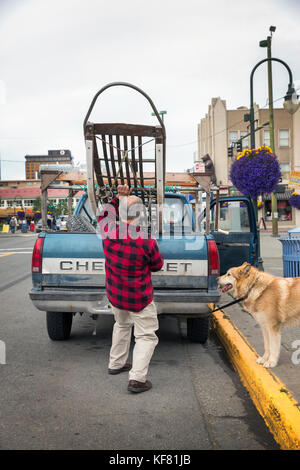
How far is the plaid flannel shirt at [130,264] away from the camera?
13.1ft

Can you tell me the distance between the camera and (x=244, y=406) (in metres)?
3.73

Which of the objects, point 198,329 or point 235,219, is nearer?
point 198,329

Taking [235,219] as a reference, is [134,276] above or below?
below

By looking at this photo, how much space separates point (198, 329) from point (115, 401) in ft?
6.36

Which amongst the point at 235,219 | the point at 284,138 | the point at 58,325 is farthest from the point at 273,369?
the point at 284,138

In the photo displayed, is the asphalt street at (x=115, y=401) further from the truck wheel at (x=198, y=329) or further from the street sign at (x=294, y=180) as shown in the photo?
the street sign at (x=294, y=180)

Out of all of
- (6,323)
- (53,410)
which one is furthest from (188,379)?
(6,323)

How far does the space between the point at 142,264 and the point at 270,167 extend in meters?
6.93

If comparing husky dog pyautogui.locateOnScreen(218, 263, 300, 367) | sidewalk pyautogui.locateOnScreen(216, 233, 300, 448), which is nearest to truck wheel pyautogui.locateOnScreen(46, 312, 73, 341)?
sidewalk pyautogui.locateOnScreen(216, 233, 300, 448)

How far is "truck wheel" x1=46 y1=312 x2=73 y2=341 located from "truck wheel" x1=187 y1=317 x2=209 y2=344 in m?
1.52

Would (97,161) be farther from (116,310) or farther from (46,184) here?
(116,310)

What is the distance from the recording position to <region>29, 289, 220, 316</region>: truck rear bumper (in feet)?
15.8

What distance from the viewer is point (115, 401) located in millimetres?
3797

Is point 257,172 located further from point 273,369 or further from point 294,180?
point 273,369
